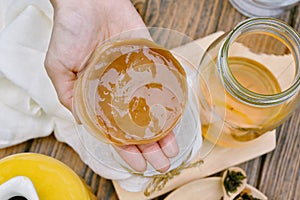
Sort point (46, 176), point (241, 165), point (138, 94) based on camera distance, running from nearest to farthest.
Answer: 1. point (138, 94)
2. point (46, 176)
3. point (241, 165)

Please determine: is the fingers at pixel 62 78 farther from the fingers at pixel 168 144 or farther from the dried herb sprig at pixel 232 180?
the dried herb sprig at pixel 232 180

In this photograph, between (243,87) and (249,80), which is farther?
(249,80)

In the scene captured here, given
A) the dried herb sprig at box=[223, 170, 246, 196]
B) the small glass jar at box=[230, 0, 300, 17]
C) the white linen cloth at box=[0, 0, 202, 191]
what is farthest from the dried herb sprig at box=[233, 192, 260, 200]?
the small glass jar at box=[230, 0, 300, 17]

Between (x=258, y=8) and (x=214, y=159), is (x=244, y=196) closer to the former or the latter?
(x=214, y=159)

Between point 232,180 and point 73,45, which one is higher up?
point 73,45

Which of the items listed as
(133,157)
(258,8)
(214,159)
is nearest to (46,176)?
(133,157)

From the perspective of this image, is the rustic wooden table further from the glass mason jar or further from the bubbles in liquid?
the bubbles in liquid

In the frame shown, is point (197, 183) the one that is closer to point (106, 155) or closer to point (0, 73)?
point (106, 155)
